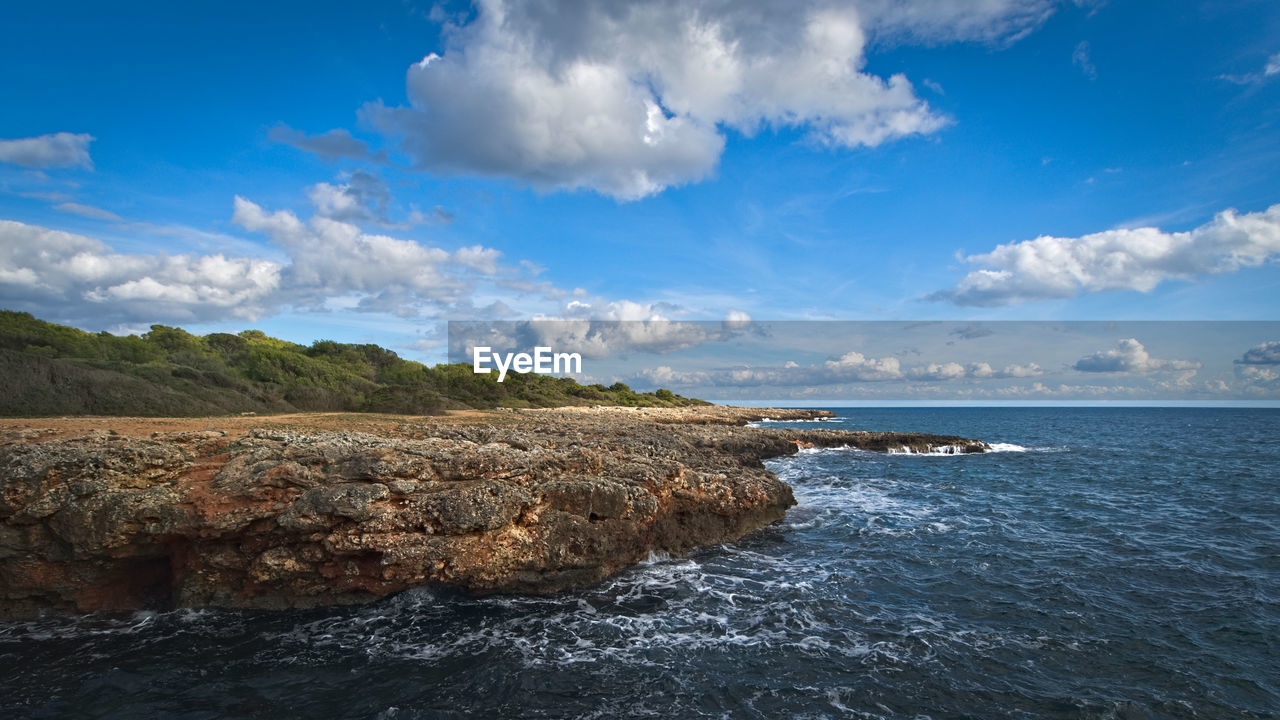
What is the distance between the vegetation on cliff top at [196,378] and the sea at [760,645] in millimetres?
19533

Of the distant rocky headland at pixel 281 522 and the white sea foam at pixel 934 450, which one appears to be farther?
the white sea foam at pixel 934 450

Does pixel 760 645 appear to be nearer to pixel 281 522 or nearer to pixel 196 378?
pixel 281 522

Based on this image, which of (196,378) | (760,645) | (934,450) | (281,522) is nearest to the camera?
(760,645)

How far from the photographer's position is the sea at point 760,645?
29.5ft

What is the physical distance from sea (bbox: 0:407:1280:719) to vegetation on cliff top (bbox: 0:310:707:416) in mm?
19533

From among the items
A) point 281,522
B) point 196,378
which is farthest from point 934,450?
point 196,378

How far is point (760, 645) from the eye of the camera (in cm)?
1103

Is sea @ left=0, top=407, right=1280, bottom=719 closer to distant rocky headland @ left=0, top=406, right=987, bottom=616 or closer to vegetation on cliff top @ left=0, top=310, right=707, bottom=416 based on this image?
distant rocky headland @ left=0, top=406, right=987, bottom=616

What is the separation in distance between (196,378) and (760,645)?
39.6 m

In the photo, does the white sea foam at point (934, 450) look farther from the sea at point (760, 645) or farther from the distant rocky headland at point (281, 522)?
the distant rocky headland at point (281, 522)

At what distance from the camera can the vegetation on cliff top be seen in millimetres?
25219

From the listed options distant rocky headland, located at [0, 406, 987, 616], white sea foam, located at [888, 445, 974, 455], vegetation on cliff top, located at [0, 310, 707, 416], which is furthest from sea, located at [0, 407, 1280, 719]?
white sea foam, located at [888, 445, 974, 455]

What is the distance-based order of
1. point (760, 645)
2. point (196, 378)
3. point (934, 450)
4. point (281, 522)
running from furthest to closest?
point (934, 450) → point (196, 378) → point (281, 522) → point (760, 645)

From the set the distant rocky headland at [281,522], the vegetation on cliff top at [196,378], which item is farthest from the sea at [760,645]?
the vegetation on cliff top at [196,378]
